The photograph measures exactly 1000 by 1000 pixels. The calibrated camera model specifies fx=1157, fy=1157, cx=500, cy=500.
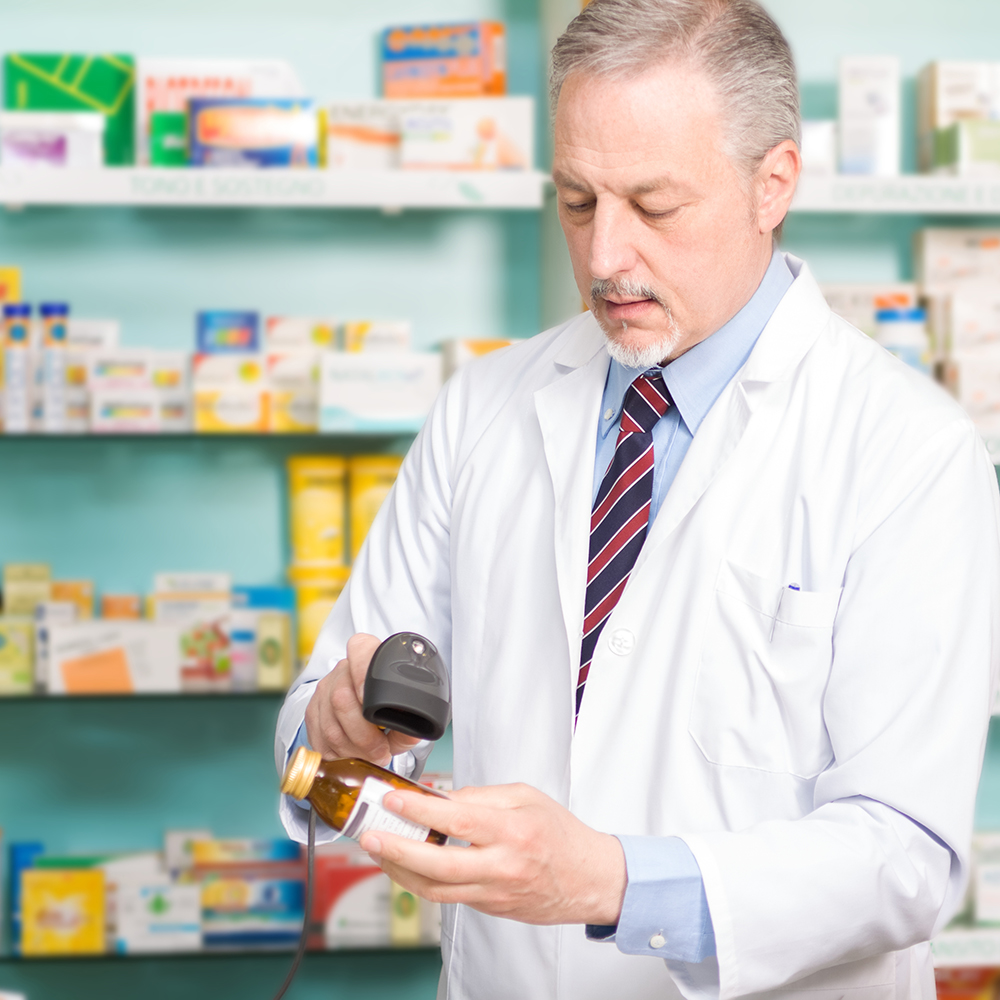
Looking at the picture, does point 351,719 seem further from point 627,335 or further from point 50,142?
point 50,142

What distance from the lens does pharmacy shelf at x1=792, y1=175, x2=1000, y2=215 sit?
249 cm

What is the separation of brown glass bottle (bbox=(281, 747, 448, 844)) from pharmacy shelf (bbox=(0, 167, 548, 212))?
1.62 metres

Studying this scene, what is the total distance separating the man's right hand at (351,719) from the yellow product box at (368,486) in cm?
132

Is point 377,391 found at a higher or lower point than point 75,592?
higher

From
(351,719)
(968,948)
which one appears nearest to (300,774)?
(351,719)

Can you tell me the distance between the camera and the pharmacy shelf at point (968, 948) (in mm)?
2539

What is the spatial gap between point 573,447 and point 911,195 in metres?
1.52

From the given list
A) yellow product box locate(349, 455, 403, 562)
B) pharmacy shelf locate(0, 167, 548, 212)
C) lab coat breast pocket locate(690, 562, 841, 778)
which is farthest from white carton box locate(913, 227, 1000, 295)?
lab coat breast pocket locate(690, 562, 841, 778)

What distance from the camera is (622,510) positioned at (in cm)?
131

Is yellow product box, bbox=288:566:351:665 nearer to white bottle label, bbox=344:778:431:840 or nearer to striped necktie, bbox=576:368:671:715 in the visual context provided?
striped necktie, bbox=576:368:671:715

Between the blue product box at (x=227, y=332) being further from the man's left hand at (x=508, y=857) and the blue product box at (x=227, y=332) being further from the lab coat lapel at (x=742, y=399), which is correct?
the man's left hand at (x=508, y=857)

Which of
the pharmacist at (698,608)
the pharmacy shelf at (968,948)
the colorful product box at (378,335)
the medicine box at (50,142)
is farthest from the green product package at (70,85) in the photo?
→ the pharmacy shelf at (968,948)

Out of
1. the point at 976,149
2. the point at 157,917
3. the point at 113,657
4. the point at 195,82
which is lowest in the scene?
the point at 157,917

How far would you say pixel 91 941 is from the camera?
96.9 inches
